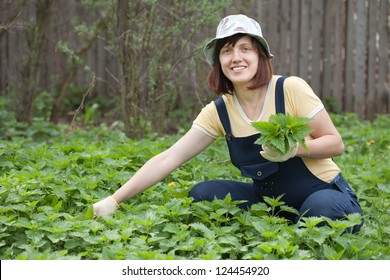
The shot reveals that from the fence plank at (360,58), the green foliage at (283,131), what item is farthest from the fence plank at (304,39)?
the green foliage at (283,131)

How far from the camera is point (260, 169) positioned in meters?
3.96

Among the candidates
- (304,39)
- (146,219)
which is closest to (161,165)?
(146,219)

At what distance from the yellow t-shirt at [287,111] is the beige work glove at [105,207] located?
2.06 ft

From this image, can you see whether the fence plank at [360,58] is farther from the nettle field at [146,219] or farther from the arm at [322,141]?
the arm at [322,141]

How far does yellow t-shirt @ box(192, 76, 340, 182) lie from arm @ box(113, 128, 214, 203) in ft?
0.23

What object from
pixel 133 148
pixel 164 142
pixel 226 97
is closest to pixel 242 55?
pixel 226 97

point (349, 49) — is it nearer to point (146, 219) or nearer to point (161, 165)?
point (161, 165)

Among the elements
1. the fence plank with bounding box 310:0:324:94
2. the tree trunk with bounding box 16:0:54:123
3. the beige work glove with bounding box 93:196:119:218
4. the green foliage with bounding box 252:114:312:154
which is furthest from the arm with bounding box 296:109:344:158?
the fence plank with bounding box 310:0:324:94

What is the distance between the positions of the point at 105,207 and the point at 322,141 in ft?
3.94

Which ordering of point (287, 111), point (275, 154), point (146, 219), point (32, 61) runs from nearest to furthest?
point (275, 154)
point (146, 219)
point (287, 111)
point (32, 61)

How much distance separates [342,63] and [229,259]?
6.05 metres

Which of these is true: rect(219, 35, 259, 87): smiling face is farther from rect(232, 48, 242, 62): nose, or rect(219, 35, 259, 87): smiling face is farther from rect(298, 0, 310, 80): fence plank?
rect(298, 0, 310, 80): fence plank
